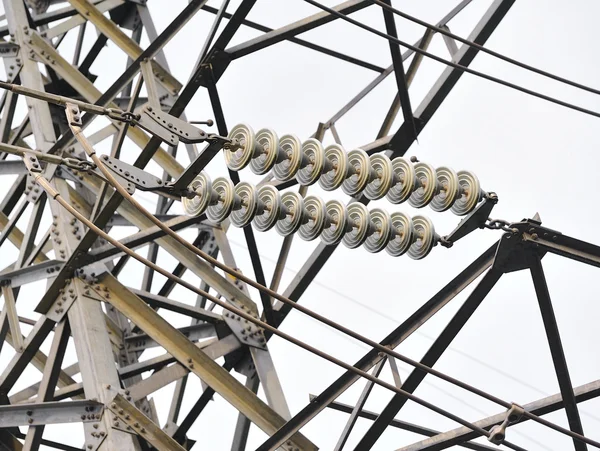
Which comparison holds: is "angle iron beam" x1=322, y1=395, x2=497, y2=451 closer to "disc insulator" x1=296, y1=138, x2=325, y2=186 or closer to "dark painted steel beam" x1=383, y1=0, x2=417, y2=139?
"disc insulator" x1=296, y1=138, x2=325, y2=186

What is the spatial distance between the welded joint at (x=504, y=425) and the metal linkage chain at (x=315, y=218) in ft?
5.04

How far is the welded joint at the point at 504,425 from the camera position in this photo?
11961 millimetres

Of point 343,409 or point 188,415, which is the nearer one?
point 343,409

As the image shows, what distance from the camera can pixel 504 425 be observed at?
474 inches

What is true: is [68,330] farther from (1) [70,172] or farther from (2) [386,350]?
(2) [386,350]

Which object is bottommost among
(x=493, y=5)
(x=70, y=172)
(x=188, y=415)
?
(x=188, y=415)

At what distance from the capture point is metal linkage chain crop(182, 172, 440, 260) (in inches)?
502

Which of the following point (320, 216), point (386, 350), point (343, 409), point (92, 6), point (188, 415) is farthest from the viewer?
point (92, 6)

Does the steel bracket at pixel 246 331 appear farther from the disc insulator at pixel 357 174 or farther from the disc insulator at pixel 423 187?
the disc insulator at pixel 423 187

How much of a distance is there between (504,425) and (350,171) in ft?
8.17

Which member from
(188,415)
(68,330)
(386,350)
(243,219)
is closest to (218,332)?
(188,415)

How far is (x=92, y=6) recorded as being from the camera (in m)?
17.1

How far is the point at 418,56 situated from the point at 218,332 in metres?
3.55

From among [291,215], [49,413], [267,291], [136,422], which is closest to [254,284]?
[267,291]
